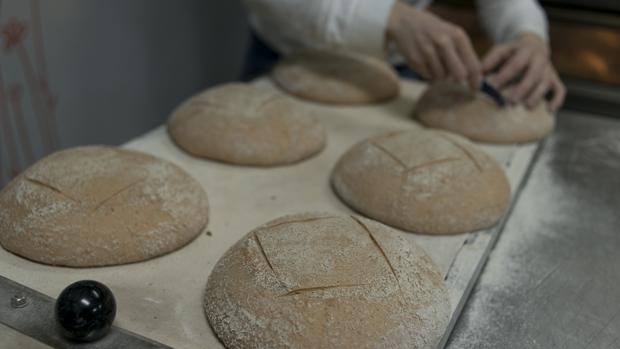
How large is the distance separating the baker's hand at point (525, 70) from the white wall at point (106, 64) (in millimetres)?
1533

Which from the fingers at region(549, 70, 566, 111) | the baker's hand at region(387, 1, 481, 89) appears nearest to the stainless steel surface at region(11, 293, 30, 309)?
the baker's hand at region(387, 1, 481, 89)

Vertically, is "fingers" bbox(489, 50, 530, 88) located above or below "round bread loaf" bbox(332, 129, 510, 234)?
above

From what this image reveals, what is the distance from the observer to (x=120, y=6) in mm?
2412

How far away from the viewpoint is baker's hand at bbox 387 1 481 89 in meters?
1.80

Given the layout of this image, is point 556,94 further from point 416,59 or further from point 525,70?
point 416,59

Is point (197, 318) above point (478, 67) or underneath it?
underneath

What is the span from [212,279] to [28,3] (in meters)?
1.43

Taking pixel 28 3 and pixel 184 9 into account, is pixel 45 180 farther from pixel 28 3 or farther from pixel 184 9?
pixel 184 9

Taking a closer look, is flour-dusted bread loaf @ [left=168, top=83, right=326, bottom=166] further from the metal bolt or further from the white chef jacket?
the metal bolt

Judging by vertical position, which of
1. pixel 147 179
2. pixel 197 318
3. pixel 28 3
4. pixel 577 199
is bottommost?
pixel 577 199

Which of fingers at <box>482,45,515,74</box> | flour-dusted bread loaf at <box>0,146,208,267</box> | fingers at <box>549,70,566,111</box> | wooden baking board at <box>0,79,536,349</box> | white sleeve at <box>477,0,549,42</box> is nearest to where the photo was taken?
wooden baking board at <box>0,79,536,349</box>

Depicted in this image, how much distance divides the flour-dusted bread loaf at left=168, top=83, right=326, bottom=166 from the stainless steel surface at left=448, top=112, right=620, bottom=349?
63 cm

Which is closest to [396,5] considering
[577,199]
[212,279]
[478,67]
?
[478,67]

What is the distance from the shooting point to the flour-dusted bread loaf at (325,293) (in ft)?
3.14
